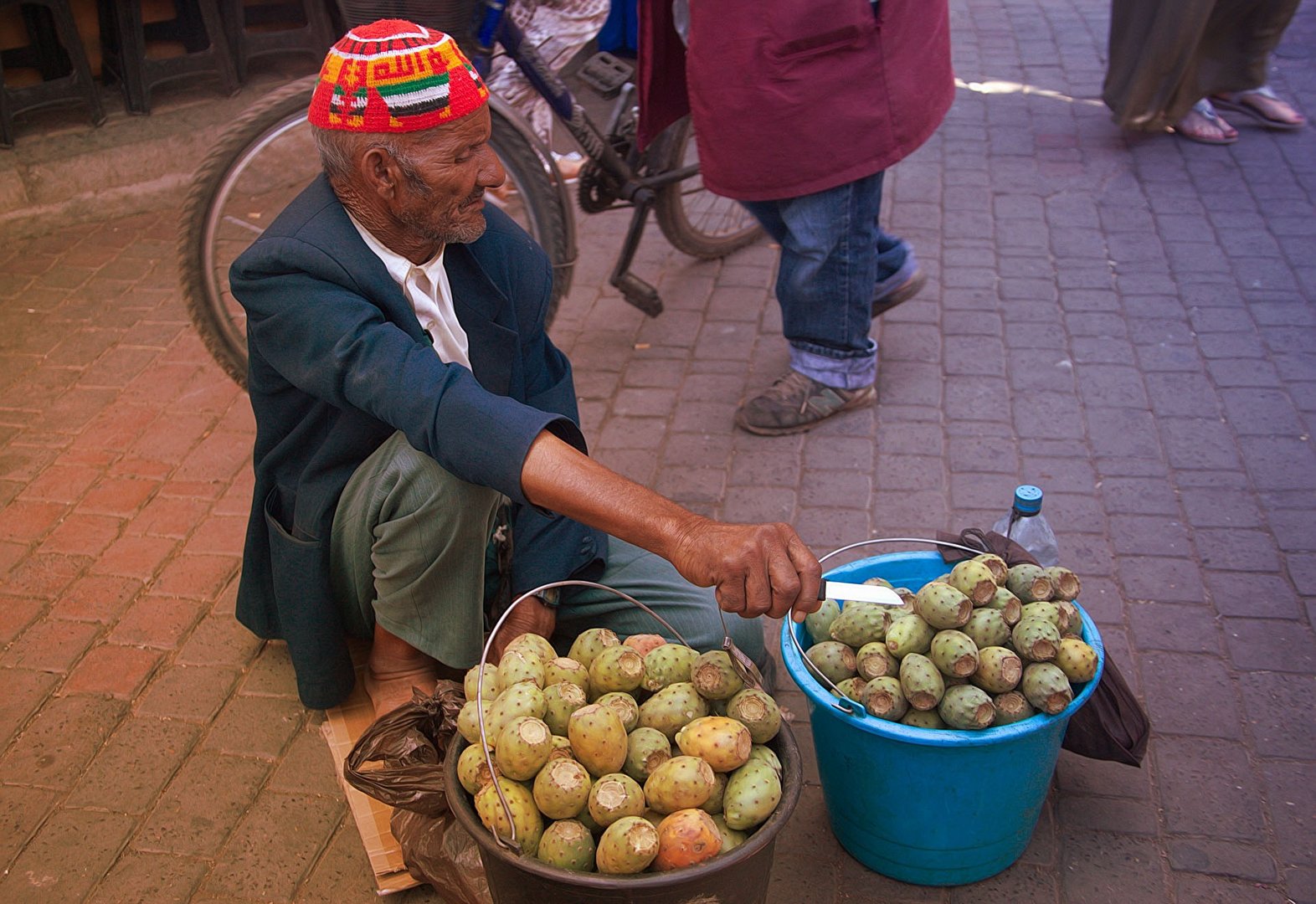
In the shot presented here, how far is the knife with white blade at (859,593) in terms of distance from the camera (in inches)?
85.3

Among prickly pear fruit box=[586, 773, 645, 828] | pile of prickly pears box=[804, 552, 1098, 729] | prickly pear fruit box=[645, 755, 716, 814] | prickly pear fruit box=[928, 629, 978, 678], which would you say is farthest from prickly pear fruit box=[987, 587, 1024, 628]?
prickly pear fruit box=[586, 773, 645, 828]

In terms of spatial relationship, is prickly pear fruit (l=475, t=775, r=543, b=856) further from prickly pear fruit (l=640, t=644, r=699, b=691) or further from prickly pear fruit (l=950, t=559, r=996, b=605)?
prickly pear fruit (l=950, t=559, r=996, b=605)

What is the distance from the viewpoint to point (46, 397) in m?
4.17

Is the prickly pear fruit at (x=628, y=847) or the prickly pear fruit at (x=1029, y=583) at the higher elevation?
the prickly pear fruit at (x=628, y=847)

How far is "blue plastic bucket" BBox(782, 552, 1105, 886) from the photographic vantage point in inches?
84.5

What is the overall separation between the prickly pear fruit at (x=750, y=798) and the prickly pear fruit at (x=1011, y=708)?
0.50m

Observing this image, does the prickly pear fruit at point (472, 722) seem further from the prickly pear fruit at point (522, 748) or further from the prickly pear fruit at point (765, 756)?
the prickly pear fruit at point (765, 756)

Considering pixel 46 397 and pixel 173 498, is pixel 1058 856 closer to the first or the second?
pixel 173 498

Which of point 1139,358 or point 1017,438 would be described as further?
point 1139,358

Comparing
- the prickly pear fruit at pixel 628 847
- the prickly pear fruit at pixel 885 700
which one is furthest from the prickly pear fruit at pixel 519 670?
the prickly pear fruit at pixel 885 700

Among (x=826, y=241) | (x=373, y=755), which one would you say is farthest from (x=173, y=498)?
(x=826, y=241)

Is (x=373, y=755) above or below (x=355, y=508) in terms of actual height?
below

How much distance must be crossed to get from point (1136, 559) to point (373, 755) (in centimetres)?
217

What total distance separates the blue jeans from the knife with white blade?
1590mm
